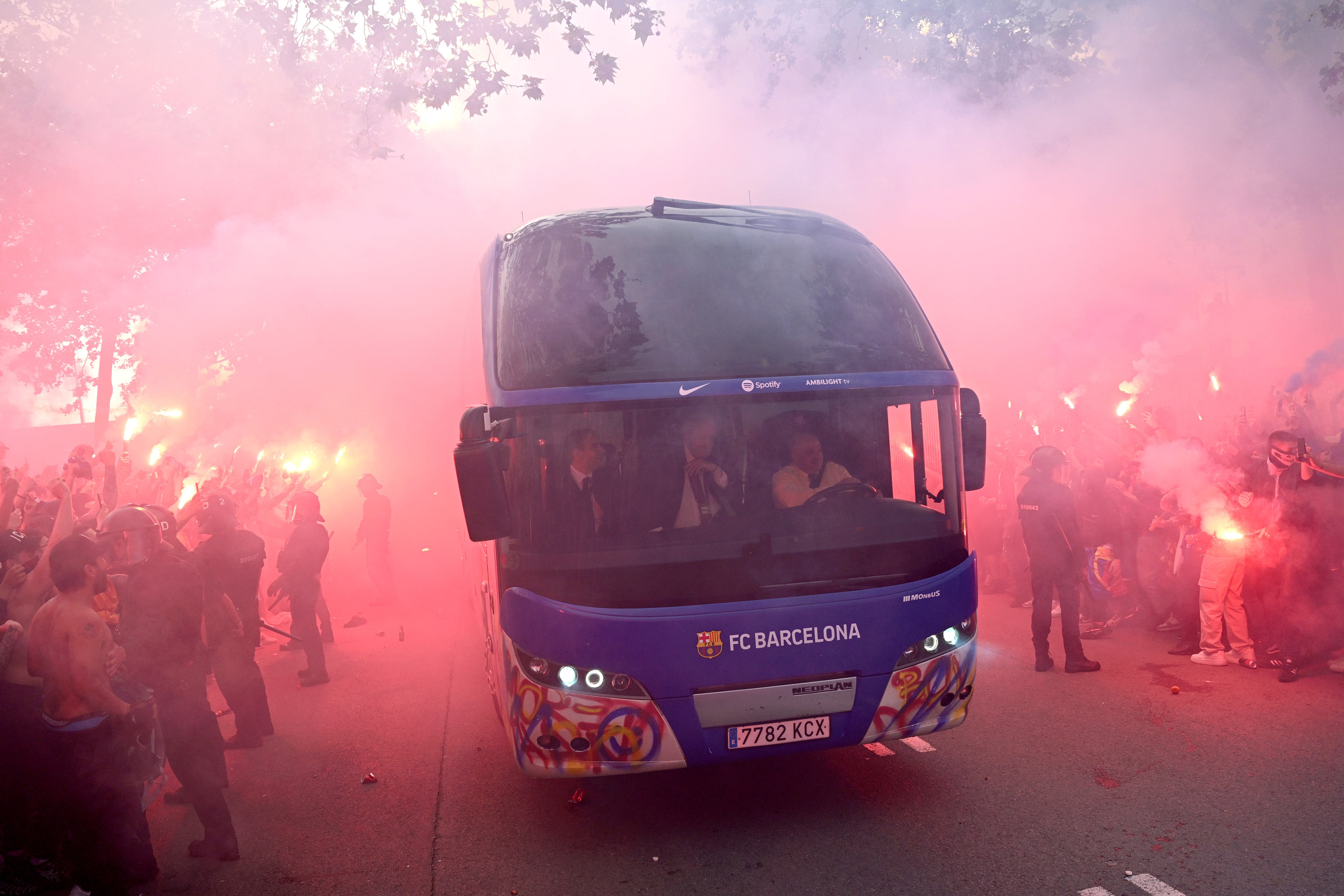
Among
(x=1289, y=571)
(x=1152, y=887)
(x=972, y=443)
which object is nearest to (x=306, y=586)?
(x=972, y=443)

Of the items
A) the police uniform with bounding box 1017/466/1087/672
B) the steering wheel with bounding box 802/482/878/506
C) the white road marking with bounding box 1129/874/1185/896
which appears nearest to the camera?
the white road marking with bounding box 1129/874/1185/896

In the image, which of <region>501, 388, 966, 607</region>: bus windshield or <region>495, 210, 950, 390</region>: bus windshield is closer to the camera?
<region>501, 388, 966, 607</region>: bus windshield

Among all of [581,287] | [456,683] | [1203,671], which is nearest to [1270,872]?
[1203,671]

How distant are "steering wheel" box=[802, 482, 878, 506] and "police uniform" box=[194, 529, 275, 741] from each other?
4.20 meters

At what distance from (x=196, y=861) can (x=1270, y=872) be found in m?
4.86

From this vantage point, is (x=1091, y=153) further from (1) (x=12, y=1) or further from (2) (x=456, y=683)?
(1) (x=12, y=1)

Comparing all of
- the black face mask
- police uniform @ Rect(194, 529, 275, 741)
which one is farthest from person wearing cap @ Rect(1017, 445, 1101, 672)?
police uniform @ Rect(194, 529, 275, 741)

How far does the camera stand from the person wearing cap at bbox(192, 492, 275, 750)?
6.45 m

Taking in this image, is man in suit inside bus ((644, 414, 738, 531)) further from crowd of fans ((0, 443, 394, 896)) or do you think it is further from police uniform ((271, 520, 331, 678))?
police uniform ((271, 520, 331, 678))

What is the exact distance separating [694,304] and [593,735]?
2101 mm

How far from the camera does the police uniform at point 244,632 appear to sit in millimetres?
6406

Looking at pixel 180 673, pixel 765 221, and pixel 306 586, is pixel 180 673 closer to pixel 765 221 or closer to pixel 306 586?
pixel 306 586

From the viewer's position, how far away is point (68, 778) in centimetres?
405

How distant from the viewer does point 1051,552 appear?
A: 277 inches
